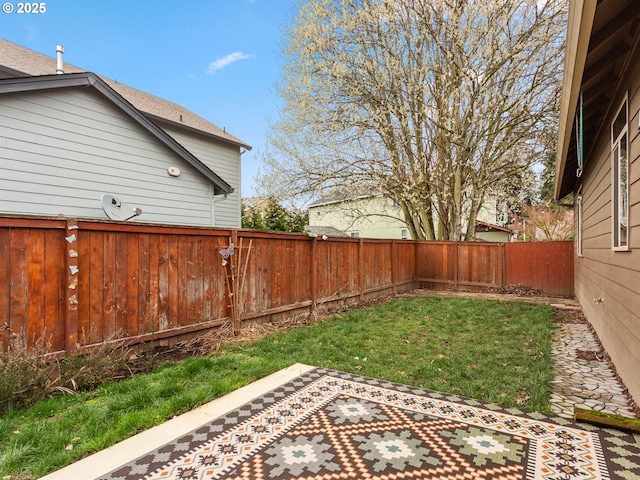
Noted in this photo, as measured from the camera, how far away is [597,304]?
487 cm

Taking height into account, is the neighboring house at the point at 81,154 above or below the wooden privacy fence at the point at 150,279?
above

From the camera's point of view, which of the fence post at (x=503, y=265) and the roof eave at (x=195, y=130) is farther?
the fence post at (x=503, y=265)

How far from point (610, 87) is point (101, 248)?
546 cm

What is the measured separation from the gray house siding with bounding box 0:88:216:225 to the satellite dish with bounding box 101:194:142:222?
0.78ft

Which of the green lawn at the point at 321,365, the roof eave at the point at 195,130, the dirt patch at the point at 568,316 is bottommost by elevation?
the dirt patch at the point at 568,316

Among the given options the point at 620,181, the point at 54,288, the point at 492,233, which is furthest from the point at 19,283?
the point at 492,233

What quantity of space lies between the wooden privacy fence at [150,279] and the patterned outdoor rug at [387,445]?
188cm

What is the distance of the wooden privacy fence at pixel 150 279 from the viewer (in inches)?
123

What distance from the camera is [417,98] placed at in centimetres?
997

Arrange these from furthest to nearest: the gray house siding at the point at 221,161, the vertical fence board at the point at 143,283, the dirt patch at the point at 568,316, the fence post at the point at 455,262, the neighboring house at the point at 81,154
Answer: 1. the fence post at the point at 455,262
2. the gray house siding at the point at 221,161
3. the dirt patch at the point at 568,316
4. the neighboring house at the point at 81,154
5. the vertical fence board at the point at 143,283

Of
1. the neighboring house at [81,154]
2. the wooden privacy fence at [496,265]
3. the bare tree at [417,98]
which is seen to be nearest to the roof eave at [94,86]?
the neighboring house at [81,154]

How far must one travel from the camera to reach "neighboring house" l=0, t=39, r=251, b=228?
4.83m

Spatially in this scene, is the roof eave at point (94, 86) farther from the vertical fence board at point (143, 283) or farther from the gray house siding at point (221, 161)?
the vertical fence board at point (143, 283)

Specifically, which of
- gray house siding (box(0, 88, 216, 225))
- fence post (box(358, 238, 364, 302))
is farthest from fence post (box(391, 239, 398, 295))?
gray house siding (box(0, 88, 216, 225))
